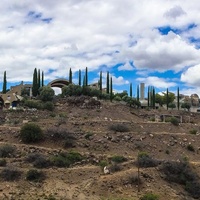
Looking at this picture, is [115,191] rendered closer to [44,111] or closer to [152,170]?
[152,170]

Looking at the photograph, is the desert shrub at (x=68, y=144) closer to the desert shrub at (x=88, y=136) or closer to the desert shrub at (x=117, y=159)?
the desert shrub at (x=88, y=136)

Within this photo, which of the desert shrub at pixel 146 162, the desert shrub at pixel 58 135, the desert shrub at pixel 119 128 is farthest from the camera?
the desert shrub at pixel 119 128

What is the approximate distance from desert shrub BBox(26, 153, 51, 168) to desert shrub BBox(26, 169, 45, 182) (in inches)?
85.1

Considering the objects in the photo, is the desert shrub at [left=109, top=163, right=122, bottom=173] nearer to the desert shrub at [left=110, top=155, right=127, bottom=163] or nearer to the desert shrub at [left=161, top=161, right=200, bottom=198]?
the desert shrub at [left=110, top=155, right=127, bottom=163]

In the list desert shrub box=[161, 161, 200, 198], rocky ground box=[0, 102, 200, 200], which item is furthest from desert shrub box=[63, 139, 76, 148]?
desert shrub box=[161, 161, 200, 198]

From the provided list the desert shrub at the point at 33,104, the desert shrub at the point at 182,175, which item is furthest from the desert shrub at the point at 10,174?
the desert shrub at the point at 33,104

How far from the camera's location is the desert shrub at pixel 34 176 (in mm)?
32688

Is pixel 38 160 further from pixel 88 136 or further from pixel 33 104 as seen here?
pixel 33 104

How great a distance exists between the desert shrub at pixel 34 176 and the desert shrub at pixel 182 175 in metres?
9.98

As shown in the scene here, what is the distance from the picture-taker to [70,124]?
53.3m

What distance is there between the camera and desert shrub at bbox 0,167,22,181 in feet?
106

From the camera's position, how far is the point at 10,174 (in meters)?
32.6

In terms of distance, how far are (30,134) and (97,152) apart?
6.93 meters

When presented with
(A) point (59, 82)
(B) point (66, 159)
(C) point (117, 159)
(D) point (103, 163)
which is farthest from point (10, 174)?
(A) point (59, 82)
